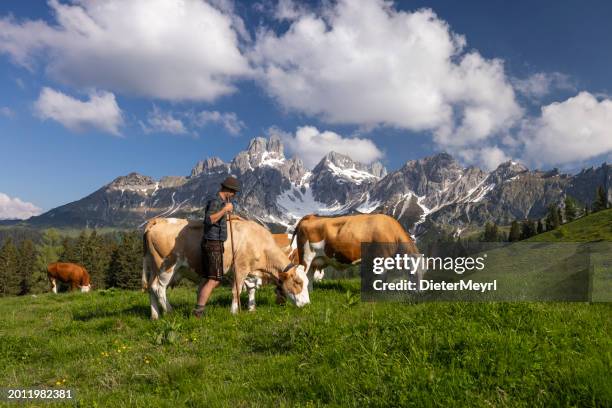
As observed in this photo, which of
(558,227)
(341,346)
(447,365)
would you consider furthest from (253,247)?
(558,227)

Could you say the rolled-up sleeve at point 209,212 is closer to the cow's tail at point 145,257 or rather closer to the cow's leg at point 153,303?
the cow's tail at point 145,257

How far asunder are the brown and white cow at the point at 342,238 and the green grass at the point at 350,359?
5941mm

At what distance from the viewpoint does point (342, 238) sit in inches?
637

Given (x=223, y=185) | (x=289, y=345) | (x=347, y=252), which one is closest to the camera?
(x=289, y=345)

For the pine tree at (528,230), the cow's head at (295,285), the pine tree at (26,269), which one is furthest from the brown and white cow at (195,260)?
the pine tree at (528,230)

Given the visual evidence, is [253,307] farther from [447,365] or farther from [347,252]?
[447,365]

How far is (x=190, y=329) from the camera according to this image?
32.3ft

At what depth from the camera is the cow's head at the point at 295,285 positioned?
40.0 feet

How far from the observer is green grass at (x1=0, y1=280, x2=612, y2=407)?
4.81 m

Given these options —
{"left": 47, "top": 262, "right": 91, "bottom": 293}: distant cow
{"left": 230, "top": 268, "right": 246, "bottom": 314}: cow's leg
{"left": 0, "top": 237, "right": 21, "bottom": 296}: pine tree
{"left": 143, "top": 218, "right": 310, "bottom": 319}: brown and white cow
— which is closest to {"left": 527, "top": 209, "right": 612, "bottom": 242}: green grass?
{"left": 47, "top": 262, "right": 91, "bottom": 293}: distant cow

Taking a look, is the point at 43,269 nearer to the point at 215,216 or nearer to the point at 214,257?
the point at 214,257

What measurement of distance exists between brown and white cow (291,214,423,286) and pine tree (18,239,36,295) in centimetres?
9083

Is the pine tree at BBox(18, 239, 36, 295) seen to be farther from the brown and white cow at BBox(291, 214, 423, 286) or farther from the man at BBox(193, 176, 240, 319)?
the man at BBox(193, 176, 240, 319)

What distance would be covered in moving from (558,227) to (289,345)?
545 ft
